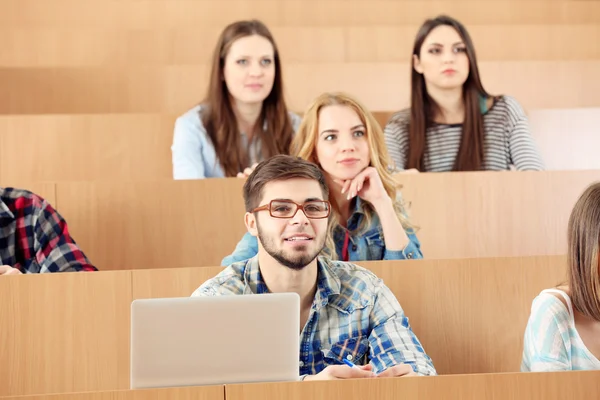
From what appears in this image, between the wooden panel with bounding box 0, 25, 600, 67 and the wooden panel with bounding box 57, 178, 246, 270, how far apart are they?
77 centimetres

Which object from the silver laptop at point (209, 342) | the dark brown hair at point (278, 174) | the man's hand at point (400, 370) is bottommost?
the man's hand at point (400, 370)

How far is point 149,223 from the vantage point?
1461mm

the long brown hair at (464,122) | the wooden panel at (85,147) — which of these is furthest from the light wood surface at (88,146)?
the long brown hair at (464,122)

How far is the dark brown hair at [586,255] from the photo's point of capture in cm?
104

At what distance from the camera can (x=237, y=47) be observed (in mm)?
1767

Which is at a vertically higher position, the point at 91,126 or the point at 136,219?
the point at 91,126

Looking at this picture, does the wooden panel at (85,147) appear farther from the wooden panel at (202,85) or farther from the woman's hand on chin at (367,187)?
the woman's hand on chin at (367,187)

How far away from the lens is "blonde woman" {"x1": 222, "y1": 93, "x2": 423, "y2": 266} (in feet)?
4.39

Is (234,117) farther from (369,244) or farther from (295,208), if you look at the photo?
(295,208)

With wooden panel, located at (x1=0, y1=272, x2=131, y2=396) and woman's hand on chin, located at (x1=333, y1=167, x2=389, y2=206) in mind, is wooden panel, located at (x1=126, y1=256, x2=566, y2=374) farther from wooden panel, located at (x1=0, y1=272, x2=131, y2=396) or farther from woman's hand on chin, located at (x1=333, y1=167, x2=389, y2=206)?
wooden panel, located at (x1=0, y1=272, x2=131, y2=396)

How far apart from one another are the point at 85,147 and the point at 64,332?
0.68 m

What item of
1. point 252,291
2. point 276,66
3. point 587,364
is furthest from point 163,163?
point 587,364

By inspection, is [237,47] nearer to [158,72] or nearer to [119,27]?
[158,72]

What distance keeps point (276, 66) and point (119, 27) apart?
28.0 inches
